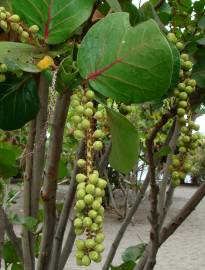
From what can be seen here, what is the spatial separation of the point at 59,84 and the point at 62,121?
11 cm

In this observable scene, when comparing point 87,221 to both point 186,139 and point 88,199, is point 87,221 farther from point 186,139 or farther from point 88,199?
point 186,139

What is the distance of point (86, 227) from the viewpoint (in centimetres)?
52

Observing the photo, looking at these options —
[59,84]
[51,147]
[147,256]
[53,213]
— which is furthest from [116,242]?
[59,84]

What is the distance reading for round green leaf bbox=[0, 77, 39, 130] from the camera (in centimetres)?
66

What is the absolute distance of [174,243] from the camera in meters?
5.66

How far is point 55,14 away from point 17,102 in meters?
0.15

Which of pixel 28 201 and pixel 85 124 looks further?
pixel 28 201

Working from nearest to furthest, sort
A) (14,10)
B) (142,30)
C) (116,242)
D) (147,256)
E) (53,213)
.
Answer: (142,30)
(14,10)
(53,213)
(147,256)
(116,242)

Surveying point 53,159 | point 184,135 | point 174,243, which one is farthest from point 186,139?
point 174,243

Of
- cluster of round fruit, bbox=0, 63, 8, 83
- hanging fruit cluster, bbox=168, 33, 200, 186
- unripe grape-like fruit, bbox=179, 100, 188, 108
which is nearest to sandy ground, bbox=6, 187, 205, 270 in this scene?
hanging fruit cluster, bbox=168, 33, 200, 186

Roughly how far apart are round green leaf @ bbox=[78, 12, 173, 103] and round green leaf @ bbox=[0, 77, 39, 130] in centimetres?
14

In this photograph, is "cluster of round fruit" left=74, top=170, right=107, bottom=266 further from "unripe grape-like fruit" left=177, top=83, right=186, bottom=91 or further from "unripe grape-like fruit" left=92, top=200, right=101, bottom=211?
"unripe grape-like fruit" left=177, top=83, right=186, bottom=91

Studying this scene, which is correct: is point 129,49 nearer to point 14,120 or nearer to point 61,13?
point 61,13

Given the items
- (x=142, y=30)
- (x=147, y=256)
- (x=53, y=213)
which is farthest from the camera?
(x=147, y=256)
